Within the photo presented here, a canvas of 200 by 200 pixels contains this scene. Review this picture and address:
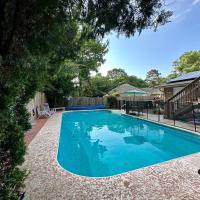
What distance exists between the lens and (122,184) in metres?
4.16

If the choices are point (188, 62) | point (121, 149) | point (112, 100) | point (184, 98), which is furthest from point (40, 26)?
point (188, 62)

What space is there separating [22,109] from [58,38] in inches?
85.8

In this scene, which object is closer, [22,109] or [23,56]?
[23,56]

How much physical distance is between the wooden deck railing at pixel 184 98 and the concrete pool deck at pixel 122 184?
7.01 m

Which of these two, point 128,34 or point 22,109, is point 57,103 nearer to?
point 22,109

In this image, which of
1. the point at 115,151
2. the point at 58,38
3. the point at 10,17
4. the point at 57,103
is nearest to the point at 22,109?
the point at 58,38

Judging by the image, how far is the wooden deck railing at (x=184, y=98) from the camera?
37.8 ft

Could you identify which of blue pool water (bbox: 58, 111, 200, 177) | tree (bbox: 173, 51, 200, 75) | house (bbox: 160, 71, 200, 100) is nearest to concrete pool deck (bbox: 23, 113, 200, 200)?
blue pool water (bbox: 58, 111, 200, 177)

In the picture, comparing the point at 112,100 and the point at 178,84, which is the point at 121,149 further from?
the point at 112,100

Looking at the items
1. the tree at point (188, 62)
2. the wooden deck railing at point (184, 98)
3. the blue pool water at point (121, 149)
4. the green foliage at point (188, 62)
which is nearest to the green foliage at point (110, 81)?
the green foliage at point (188, 62)

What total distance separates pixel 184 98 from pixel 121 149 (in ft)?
20.2

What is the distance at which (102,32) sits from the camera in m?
2.68

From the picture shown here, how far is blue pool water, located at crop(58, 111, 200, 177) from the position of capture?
6492 mm

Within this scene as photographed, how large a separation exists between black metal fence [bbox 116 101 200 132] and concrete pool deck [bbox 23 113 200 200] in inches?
215
